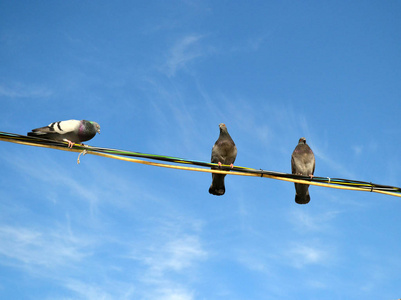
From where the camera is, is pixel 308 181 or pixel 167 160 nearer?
pixel 167 160

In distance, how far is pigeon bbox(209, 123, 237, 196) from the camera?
9680 millimetres

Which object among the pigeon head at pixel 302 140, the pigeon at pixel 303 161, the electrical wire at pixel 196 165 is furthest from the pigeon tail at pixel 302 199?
the electrical wire at pixel 196 165

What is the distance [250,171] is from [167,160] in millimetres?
1225

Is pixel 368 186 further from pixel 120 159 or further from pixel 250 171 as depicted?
pixel 120 159

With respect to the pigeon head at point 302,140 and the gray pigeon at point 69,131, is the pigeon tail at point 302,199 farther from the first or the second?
the gray pigeon at point 69,131

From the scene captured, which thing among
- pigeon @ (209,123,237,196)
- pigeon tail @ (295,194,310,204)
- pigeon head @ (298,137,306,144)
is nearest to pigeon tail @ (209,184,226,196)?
pigeon @ (209,123,237,196)

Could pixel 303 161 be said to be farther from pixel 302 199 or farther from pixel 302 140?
pixel 302 199

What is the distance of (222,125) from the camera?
33.4 ft

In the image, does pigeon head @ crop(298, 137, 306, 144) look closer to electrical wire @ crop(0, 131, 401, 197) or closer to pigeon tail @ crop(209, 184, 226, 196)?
pigeon tail @ crop(209, 184, 226, 196)

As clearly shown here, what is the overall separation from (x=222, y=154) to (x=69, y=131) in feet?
11.1

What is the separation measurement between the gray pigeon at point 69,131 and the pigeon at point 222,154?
2.69 m

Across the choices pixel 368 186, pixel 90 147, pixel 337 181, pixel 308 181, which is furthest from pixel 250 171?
pixel 90 147

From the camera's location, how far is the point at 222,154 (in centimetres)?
989

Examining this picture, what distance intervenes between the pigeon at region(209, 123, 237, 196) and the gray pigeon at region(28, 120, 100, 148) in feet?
8.82
